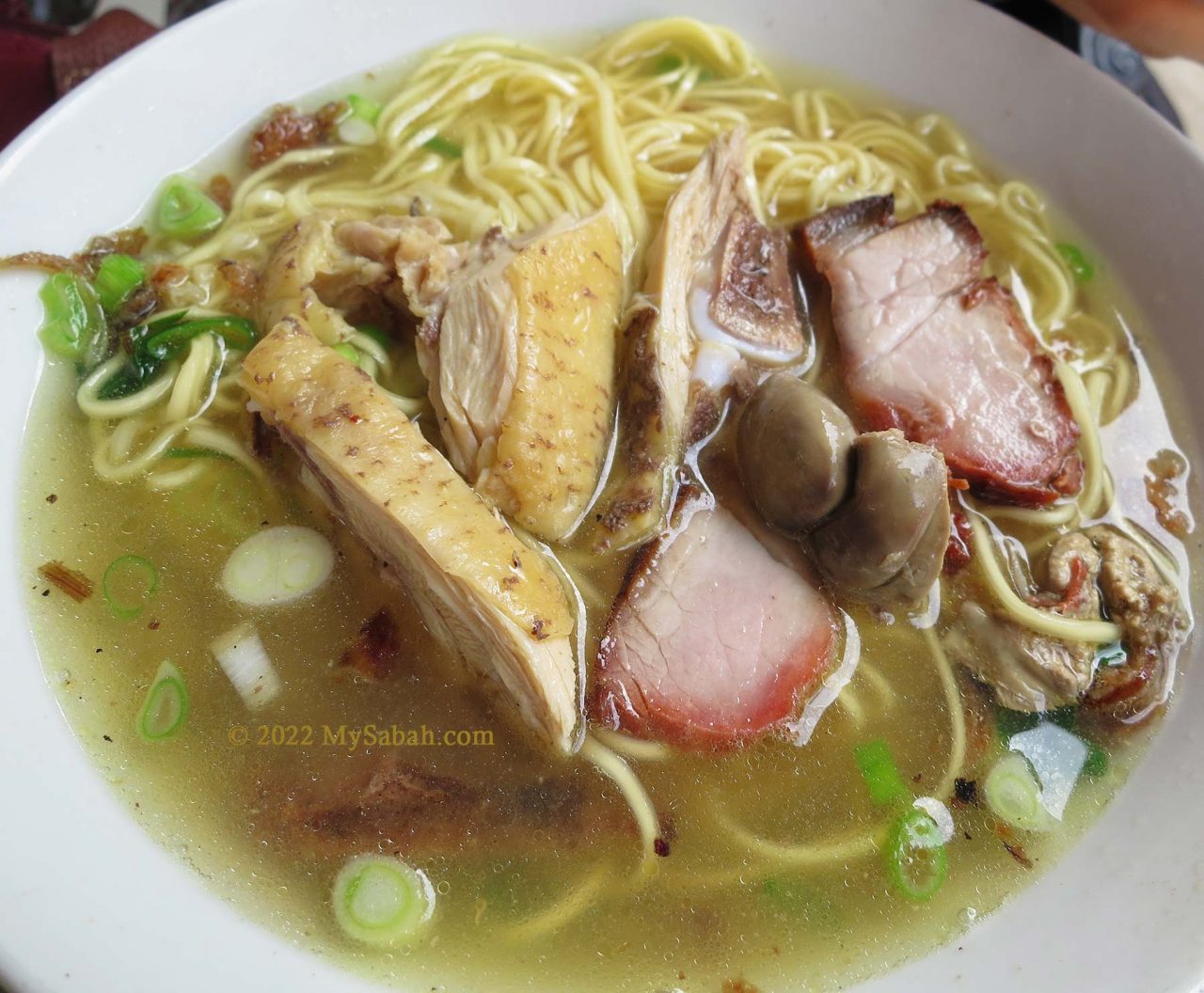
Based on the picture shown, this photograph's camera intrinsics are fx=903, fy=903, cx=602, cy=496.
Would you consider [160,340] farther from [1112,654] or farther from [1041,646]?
[1112,654]

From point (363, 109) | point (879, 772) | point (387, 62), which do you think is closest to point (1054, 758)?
point (879, 772)

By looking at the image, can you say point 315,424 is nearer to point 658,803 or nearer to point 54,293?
point 54,293

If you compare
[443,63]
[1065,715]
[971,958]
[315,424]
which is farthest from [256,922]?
[443,63]

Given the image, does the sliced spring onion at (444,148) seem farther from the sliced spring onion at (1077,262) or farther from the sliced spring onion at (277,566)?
the sliced spring onion at (1077,262)

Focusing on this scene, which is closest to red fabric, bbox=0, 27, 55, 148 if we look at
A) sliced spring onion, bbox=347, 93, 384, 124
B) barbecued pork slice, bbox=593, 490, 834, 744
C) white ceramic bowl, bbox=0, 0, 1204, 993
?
white ceramic bowl, bbox=0, 0, 1204, 993

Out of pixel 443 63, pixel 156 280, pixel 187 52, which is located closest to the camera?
pixel 156 280
